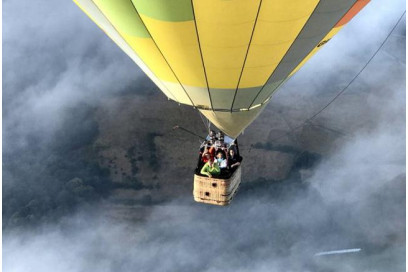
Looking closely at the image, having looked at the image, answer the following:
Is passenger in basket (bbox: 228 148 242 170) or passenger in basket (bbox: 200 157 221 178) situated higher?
passenger in basket (bbox: 228 148 242 170)

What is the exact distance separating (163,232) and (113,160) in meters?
3.82

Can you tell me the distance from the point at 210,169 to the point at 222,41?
2.78 meters

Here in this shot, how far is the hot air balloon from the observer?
10461mm

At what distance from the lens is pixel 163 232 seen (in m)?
30.7

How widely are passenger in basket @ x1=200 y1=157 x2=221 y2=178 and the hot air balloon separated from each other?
0.76 m

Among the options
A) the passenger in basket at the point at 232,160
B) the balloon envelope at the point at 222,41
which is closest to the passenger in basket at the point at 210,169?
the passenger in basket at the point at 232,160

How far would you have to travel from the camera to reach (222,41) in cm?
1085

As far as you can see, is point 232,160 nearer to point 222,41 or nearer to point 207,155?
point 207,155

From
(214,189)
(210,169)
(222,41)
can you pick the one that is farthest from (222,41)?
(214,189)

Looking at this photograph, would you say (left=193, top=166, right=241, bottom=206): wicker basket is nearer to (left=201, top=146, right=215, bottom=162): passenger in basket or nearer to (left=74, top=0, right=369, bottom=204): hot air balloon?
(left=201, top=146, right=215, bottom=162): passenger in basket

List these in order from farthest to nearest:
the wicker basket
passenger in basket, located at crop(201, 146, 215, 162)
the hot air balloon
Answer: passenger in basket, located at crop(201, 146, 215, 162) < the wicker basket < the hot air balloon

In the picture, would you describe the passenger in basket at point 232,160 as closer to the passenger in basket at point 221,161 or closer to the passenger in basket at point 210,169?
the passenger in basket at point 221,161

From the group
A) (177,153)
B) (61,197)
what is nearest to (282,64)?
(177,153)

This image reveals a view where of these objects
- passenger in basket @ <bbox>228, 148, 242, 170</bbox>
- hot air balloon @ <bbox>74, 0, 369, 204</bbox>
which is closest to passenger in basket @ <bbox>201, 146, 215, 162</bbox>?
passenger in basket @ <bbox>228, 148, 242, 170</bbox>
